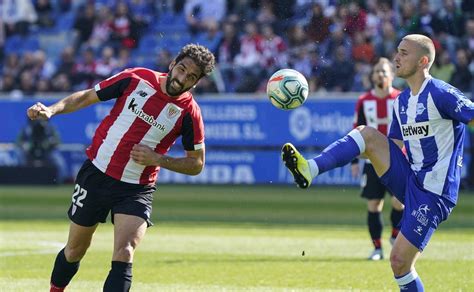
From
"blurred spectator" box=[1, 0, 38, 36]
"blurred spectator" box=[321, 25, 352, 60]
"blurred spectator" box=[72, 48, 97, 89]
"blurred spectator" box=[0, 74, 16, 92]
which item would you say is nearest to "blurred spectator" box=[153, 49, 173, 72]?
"blurred spectator" box=[72, 48, 97, 89]

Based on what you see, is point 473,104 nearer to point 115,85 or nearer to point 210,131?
point 115,85

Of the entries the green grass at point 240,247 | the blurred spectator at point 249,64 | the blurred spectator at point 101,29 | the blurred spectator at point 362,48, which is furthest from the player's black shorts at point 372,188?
the blurred spectator at point 101,29

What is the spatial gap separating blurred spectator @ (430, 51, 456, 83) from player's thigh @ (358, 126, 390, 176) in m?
15.4

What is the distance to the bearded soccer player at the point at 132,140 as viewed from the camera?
26.1 feet

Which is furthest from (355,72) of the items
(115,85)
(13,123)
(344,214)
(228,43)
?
(115,85)

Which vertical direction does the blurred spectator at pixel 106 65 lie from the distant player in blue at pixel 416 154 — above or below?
below

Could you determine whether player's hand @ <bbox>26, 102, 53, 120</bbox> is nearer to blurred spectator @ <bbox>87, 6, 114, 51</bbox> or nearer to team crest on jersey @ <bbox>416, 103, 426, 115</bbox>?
team crest on jersey @ <bbox>416, 103, 426, 115</bbox>

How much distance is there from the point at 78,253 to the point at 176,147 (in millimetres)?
16757

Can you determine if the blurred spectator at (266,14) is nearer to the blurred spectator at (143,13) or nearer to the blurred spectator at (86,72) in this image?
the blurred spectator at (143,13)

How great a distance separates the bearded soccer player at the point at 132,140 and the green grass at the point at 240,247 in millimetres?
1888

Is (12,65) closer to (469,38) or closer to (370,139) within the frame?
(469,38)

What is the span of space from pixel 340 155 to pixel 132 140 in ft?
5.65

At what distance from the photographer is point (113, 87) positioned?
8.20 meters

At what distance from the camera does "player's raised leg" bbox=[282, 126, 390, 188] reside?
24.5ft
